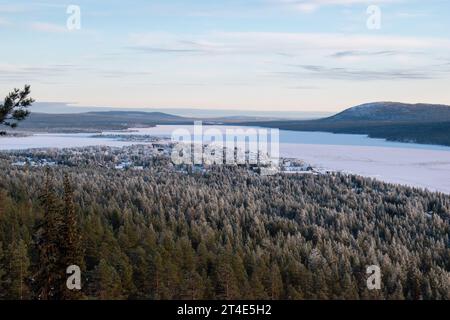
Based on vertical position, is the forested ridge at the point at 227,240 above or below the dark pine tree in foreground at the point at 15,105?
below

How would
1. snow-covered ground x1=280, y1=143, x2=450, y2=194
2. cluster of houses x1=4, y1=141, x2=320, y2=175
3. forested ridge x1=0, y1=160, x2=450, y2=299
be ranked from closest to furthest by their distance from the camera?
forested ridge x1=0, y1=160, x2=450, y2=299 < snow-covered ground x1=280, y1=143, x2=450, y2=194 < cluster of houses x1=4, y1=141, x2=320, y2=175

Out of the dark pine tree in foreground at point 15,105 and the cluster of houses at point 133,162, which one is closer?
the dark pine tree in foreground at point 15,105

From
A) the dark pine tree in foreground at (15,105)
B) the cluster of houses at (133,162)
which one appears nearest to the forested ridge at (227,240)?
the dark pine tree in foreground at (15,105)

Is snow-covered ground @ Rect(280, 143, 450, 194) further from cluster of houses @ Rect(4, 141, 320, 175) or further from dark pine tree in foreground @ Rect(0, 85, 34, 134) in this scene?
dark pine tree in foreground @ Rect(0, 85, 34, 134)

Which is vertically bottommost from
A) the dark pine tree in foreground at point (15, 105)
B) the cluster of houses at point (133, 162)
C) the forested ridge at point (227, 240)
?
the forested ridge at point (227, 240)

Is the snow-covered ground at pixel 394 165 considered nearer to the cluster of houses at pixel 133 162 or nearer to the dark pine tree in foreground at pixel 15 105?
the cluster of houses at pixel 133 162

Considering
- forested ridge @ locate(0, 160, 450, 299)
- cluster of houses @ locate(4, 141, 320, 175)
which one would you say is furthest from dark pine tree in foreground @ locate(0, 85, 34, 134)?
cluster of houses @ locate(4, 141, 320, 175)

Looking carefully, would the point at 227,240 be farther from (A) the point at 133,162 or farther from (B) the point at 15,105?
(A) the point at 133,162
